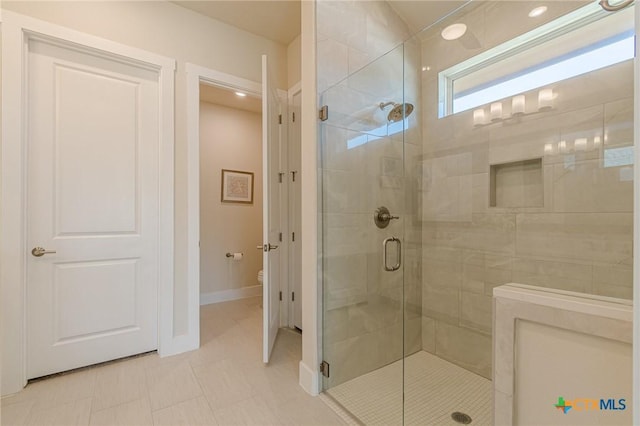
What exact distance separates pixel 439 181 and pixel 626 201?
104 cm

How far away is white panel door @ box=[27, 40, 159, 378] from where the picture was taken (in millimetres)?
1883

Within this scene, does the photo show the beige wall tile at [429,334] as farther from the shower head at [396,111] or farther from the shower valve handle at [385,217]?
the shower head at [396,111]

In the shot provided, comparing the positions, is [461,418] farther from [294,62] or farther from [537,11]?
[294,62]

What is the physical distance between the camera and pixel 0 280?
1716 millimetres

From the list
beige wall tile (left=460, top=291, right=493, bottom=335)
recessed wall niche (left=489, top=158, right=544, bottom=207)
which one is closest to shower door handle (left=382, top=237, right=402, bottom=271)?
beige wall tile (left=460, top=291, right=493, bottom=335)

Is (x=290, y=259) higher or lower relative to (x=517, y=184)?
lower

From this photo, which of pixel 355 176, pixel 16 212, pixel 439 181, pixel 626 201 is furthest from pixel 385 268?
pixel 16 212

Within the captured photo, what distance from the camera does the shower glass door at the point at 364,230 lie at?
6.03 feet

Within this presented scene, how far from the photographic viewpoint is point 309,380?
5.78 ft

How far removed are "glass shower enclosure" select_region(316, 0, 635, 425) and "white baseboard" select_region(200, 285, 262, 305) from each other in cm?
230

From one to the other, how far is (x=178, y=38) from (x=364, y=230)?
2218 mm

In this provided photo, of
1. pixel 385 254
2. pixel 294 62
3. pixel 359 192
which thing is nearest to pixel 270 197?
pixel 359 192

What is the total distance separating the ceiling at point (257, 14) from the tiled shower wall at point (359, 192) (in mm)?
706

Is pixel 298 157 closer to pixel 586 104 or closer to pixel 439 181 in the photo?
pixel 439 181
